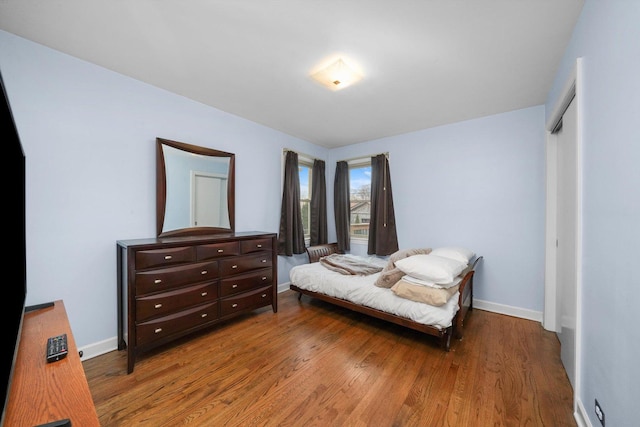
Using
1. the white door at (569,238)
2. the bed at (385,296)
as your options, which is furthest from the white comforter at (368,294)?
the white door at (569,238)

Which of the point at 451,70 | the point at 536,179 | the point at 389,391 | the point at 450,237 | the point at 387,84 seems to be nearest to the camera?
the point at 389,391

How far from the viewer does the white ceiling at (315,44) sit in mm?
1538

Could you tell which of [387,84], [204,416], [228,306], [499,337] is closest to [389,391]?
[204,416]

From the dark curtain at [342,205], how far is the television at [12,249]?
12.3 feet

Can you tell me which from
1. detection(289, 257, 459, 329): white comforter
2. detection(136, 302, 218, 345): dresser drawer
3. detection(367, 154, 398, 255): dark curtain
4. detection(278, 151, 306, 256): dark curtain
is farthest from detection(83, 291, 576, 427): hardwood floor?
A: detection(367, 154, 398, 255): dark curtain

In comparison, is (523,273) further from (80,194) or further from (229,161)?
(80,194)

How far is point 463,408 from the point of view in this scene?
5.21 feet

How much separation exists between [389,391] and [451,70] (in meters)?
2.73

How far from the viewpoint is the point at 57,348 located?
44.6 inches

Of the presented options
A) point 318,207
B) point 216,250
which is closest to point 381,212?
point 318,207

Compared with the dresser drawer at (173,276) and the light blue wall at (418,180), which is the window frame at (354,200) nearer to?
the light blue wall at (418,180)

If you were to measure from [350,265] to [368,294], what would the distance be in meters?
0.72

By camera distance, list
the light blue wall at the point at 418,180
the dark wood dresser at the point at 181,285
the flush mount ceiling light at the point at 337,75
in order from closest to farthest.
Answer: the light blue wall at the point at 418,180 < the dark wood dresser at the point at 181,285 < the flush mount ceiling light at the point at 337,75

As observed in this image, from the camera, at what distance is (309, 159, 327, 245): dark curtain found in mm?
4395
